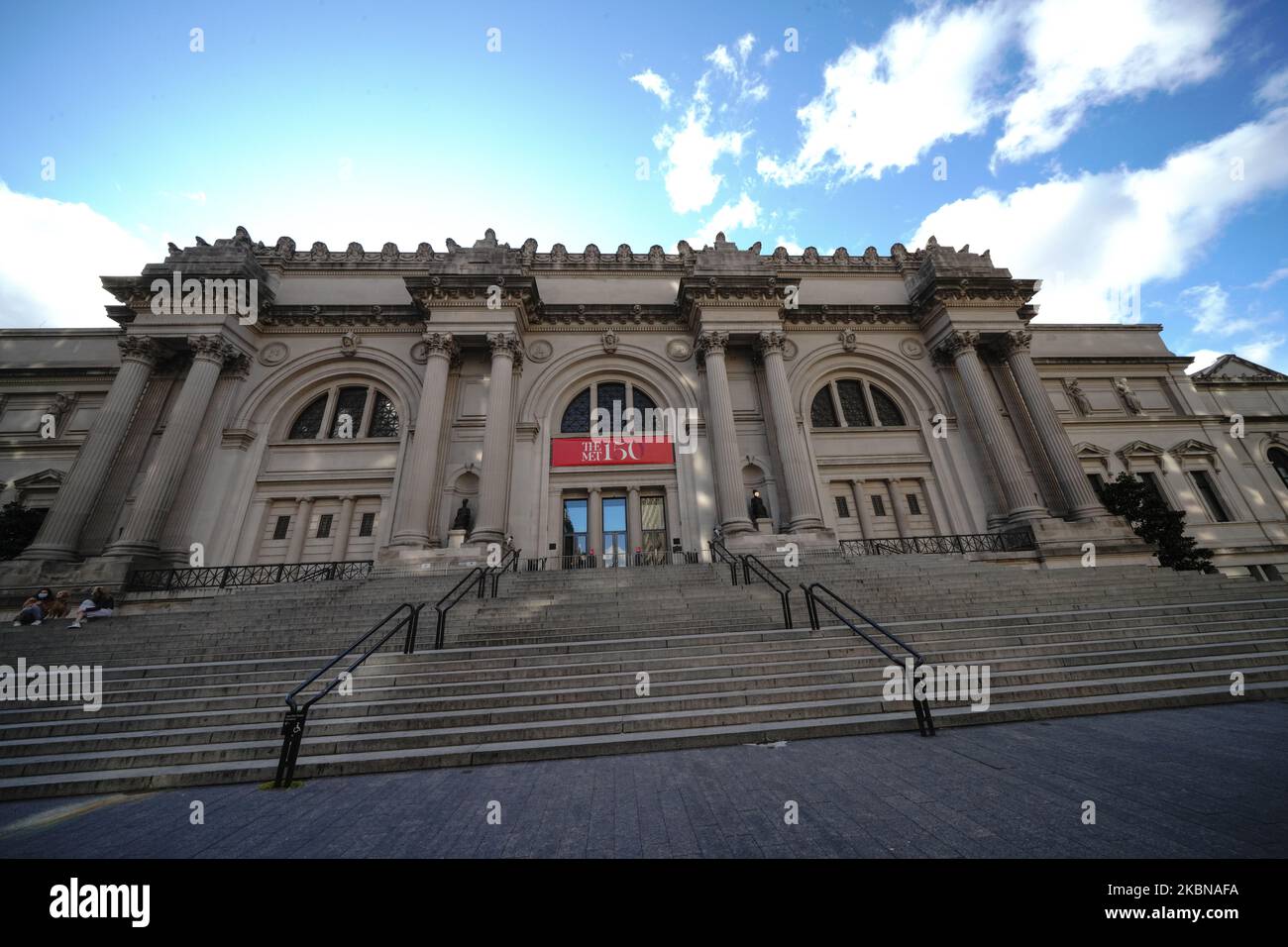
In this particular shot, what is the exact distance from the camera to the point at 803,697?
6.02 meters

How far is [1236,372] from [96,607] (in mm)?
46962

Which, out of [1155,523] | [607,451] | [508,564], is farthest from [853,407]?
[508,564]

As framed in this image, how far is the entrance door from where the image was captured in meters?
16.9

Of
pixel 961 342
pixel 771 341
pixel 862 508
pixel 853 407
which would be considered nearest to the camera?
pixel 862 508

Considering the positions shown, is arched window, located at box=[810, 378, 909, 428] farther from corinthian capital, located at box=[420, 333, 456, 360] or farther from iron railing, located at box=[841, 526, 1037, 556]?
corinthian capital, located at box=[420, 333, 456, 360]

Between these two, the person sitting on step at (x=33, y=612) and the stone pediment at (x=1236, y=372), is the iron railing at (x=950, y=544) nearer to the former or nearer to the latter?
the stone pediment at (x=1236, y=372)

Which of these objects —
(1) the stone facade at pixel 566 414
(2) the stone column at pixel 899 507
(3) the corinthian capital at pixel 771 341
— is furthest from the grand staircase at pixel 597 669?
(3) the corinthian capital at pixel 771 341

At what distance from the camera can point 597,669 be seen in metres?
6.96

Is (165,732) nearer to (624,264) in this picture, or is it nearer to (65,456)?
(624,264)

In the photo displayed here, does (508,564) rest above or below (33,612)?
above

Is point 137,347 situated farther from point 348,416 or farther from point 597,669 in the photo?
point 597,669

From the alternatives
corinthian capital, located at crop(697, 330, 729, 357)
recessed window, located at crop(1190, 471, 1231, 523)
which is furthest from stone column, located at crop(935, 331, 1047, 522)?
recessed window, located at crop(1190, 471, 1231, 523)

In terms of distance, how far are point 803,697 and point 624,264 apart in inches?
792
